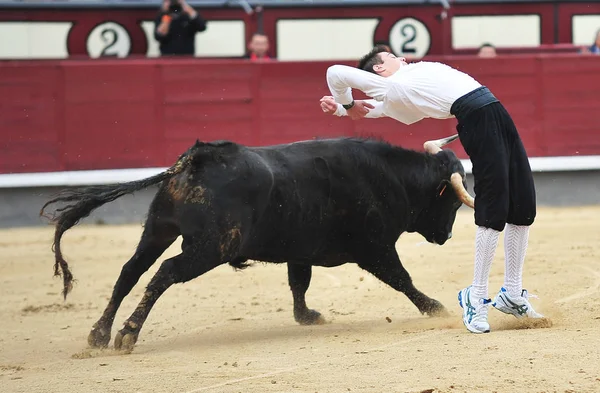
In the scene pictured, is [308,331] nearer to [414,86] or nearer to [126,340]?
[126,340]

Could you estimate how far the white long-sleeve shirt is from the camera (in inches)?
163

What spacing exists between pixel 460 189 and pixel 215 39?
15.9 ft

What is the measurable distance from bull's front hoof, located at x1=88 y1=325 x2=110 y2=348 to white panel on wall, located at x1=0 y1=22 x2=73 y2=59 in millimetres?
5028

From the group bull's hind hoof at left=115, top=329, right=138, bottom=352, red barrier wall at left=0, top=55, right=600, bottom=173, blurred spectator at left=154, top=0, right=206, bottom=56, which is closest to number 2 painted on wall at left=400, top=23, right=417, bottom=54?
red barrier wall at left=0, top=55, right=600, bottom=173

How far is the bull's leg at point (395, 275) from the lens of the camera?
4.82m

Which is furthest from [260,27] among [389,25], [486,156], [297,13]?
[486,156]

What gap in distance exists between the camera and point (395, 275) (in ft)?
15.9

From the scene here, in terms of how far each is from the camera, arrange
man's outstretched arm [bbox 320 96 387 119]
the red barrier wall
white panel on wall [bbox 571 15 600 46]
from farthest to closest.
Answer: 1. white panel on wall [bbox 571 15 600 46]
2. the red barrier wall
3. man's outstretched arm [bbox 320 96 387 119]

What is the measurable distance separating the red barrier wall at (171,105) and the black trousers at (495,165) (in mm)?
4448

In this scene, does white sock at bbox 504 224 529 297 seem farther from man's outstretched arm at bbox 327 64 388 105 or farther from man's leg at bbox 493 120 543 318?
man's outstretched arm at bbox 327 64 388 105

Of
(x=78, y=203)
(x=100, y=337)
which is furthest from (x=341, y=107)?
(x=100, y=337)

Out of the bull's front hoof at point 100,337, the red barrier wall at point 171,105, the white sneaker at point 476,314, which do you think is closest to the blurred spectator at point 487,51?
the red barrier wall at point 171,105

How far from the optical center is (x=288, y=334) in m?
4.65

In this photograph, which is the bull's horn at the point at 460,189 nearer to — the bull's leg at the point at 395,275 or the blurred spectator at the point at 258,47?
the bull's leg at the point at 395,275
